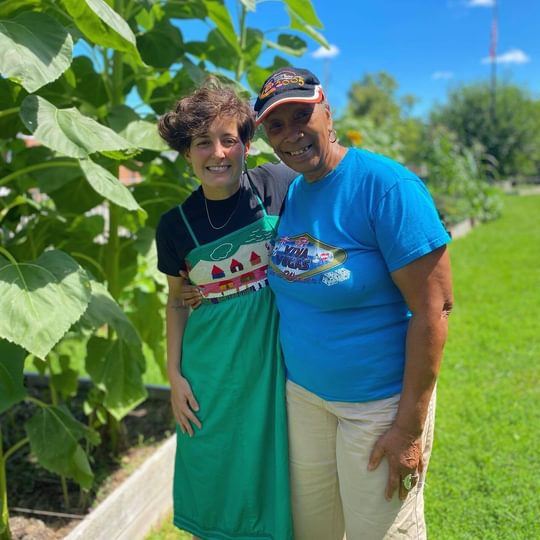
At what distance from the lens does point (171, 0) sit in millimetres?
2658

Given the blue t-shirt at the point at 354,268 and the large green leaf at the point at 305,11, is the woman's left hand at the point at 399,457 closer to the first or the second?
the blue t-shirt at the point at 354,268

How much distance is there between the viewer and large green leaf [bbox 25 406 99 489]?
2387mm

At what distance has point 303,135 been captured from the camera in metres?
1.65

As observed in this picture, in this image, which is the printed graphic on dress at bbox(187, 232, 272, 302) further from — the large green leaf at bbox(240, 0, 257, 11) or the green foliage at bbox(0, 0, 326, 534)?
the large green leaf at bbox(240, 0, 257, 11)

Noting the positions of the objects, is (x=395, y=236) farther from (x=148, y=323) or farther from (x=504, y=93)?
(x=504, y=93)

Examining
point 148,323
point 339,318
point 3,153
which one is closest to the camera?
point 339,318

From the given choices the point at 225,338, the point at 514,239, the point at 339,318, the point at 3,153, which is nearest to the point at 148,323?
the point at 3,153

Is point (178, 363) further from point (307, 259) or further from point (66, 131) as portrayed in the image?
point (66, 131)

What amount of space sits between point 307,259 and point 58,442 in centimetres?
136

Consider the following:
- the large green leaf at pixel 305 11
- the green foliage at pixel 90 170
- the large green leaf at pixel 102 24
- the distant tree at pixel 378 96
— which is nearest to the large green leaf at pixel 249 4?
the green foliage at pixel 90 170

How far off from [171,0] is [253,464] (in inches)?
76.4

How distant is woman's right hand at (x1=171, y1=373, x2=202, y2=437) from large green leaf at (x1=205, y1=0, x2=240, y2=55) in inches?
63.1

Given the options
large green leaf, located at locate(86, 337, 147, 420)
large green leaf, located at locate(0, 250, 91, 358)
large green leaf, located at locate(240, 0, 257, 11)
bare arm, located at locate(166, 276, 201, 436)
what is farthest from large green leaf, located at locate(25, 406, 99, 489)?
large green leaf, located at locate(240, 0, 257, 11)

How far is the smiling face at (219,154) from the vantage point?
1840mm
